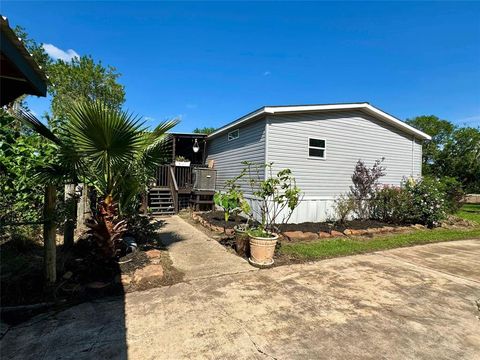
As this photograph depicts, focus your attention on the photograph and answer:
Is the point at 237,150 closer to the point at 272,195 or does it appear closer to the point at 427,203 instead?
the point at 272,195

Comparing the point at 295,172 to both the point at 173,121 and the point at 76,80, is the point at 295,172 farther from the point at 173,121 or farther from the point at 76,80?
the point at 76,80

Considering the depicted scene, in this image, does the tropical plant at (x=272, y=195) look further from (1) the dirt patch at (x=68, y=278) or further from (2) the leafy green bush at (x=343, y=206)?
(1) the dirt patch at (x=68, y=278)

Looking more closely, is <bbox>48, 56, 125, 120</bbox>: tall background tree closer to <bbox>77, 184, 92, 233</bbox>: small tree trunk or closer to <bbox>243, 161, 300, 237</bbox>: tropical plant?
<bbox>243, 161, 300, 237</bbox>: tropical plant

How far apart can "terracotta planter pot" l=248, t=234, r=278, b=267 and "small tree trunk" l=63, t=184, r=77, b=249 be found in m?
3.08

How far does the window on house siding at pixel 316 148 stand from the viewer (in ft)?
29.7

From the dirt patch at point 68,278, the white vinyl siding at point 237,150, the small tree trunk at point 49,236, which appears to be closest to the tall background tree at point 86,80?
the white vinyl siding at point 237,150

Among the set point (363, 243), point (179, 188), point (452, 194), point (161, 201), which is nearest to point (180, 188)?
point (179, 188)

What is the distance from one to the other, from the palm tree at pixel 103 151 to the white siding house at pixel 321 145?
4.48 m

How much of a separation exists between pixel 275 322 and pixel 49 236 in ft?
10.2

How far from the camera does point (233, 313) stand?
3.15 m

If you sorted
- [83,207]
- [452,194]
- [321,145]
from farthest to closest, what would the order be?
[452,194], [321,145], [83,207]

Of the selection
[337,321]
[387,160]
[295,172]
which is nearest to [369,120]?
[387,160]

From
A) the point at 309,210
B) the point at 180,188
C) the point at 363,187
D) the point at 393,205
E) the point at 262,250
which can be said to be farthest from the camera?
the point at 180,188

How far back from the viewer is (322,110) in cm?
898
